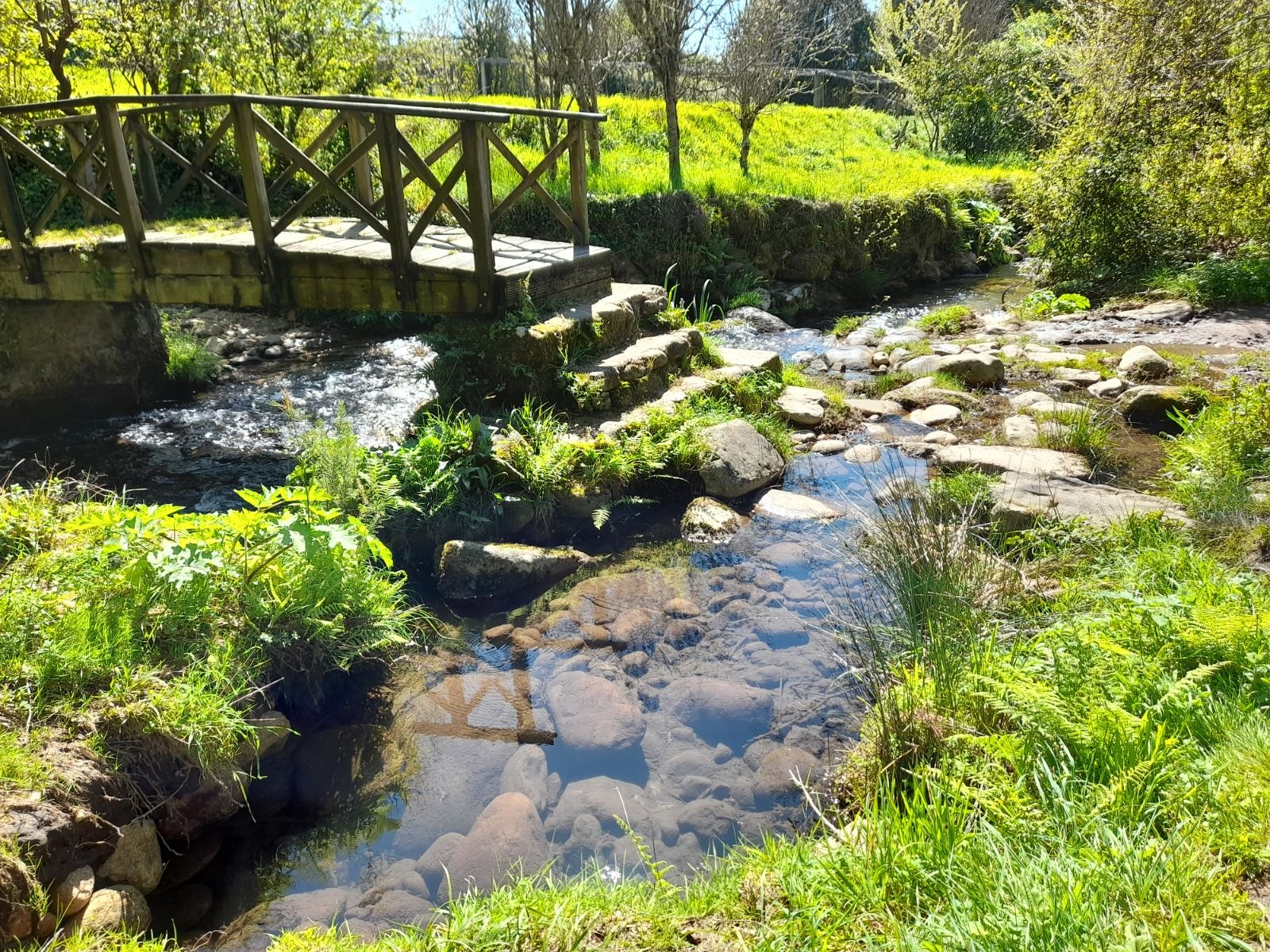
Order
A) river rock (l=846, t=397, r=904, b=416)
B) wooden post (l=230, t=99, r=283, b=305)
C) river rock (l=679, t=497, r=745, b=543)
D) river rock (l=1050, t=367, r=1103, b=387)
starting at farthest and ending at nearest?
river rock (l=1050, t=367, r=1103, b=387)
river rock (l=846, t=397, r=904, b=416)
wooden post (l=230, t=99, r=283, b=305)
river rock (l=679, t=497, r=745, b=543)

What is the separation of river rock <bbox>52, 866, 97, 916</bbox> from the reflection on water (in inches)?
21.8

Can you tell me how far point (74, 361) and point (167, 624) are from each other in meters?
6.09

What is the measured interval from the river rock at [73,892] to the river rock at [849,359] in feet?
28.2

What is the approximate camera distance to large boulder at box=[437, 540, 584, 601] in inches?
213

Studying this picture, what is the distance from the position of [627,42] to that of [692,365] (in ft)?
31.6

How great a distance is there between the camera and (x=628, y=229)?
1159 cm

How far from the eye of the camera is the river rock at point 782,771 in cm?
375

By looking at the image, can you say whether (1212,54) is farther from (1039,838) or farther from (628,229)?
(1039,838)

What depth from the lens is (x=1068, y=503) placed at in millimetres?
5527

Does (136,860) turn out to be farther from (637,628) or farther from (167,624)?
(637,628)

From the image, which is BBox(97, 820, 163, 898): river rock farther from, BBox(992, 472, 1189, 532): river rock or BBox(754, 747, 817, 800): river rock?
BBox(992, 472, 1189, 532): river rock

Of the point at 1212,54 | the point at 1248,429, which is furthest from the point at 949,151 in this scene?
the point at 1248,429

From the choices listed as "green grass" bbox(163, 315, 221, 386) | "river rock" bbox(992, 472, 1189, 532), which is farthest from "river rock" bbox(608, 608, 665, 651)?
"green grass" bbox(163, 315, 221, 386)

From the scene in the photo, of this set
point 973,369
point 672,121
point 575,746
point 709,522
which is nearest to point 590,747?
point 575,746
